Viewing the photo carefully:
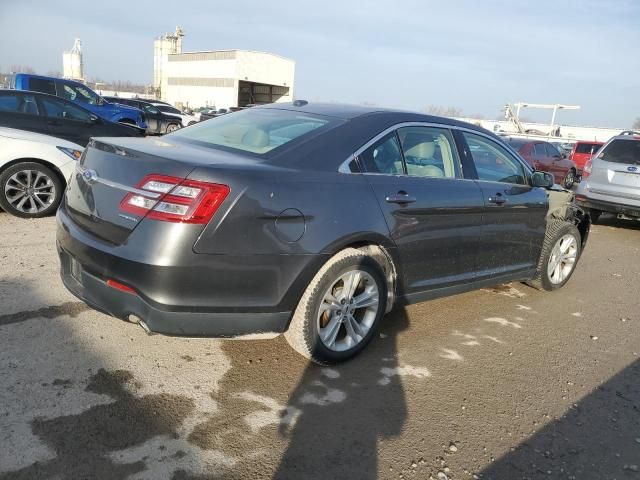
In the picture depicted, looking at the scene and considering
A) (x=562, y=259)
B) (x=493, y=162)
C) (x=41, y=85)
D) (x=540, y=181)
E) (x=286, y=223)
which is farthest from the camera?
(x=41, y=85)

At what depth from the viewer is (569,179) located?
56.3ft

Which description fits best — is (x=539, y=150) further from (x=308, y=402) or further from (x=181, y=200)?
(x=181, y=200)

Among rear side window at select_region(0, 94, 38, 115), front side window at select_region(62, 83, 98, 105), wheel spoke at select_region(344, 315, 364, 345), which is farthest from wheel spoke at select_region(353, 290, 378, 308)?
front side window at select_region(62, 83, 98, 105)

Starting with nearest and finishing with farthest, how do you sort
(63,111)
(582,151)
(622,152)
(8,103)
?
1. (8,103)
2. (63,111)
3. (622,152)
4. (582,151)

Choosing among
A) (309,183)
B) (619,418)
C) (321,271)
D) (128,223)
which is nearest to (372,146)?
(309,183)

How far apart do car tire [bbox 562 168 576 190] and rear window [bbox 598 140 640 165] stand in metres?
7.68

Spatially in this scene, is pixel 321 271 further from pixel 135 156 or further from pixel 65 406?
pixel 65 406

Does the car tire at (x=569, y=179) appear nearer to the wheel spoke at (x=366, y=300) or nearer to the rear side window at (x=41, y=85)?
the wheel spoke at (x=366, y=300)

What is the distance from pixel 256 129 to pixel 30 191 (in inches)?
153

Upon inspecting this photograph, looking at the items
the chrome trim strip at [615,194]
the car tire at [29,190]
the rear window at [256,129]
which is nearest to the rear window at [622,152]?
the chrome trim strip at [615,194]

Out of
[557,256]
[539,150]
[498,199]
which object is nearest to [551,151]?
[539,150]

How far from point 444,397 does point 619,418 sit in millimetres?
1030

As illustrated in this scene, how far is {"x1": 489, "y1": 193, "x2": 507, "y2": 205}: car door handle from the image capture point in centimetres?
420

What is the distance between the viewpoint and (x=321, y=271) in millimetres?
3049
